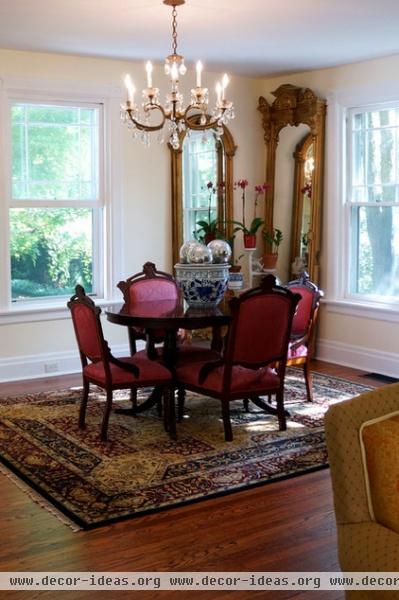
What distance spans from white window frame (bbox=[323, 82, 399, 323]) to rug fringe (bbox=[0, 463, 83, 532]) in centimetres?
358

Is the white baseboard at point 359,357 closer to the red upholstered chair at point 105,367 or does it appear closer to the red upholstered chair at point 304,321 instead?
the red upholstered chair at point 304,321

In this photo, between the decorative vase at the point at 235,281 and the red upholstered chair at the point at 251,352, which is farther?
the decorative vase at the point at 235,281

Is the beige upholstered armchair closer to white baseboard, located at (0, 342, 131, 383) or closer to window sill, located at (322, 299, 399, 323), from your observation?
window sill, located at (322, 299, 399, 323)

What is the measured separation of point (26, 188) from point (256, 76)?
8.20ft

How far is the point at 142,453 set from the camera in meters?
4.34

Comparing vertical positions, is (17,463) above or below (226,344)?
below

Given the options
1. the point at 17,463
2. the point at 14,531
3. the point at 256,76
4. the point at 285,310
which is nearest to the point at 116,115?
the point at 256,76

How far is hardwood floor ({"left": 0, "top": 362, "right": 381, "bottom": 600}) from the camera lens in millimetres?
3045

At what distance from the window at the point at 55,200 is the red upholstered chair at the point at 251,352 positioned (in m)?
2.25

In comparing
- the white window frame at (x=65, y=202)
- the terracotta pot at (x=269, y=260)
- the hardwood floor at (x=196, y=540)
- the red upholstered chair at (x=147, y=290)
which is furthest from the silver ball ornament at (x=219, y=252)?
the terracotta pot at (x=269, y=260)

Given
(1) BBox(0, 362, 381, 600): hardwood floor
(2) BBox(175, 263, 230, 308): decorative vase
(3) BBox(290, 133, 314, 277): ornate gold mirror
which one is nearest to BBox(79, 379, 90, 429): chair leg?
(2) BBox(175, 263, 230, 308): decorative vase

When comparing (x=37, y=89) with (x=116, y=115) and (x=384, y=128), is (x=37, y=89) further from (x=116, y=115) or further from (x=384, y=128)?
(x=384, y=128)

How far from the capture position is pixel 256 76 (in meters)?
7.32

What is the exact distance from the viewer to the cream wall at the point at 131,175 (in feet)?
20.5
